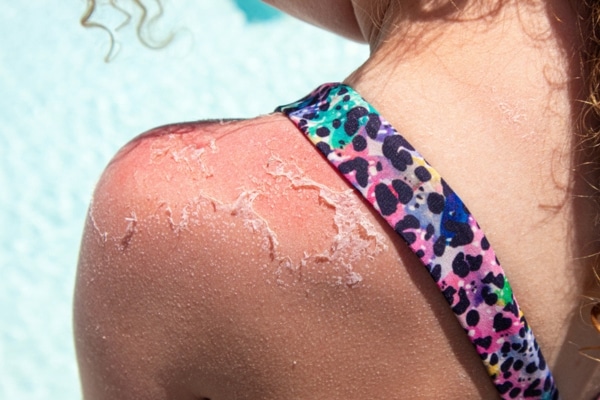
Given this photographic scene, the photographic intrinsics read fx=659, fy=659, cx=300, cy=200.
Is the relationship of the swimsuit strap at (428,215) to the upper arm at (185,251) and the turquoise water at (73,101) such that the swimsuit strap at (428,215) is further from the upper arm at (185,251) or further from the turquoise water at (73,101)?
the turquoise water at (73,101)

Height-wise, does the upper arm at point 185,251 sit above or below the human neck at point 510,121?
above

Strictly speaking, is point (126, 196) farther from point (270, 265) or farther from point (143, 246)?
point (270, 265)

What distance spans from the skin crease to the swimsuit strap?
2 centimetres

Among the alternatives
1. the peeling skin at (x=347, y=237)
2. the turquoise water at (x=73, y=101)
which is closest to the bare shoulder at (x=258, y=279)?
the peeling skin at (x=347, y=237)

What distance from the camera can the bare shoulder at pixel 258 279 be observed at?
716 mm

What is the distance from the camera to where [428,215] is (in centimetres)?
72

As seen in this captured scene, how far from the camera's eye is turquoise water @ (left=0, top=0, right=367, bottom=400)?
2.11 metres

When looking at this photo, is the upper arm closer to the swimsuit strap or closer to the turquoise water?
the swimsuit strap

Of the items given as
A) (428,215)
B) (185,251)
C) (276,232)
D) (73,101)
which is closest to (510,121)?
(428,215)

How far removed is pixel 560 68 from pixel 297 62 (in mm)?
2000

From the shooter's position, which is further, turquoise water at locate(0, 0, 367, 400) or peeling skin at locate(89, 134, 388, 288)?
turquoise water at locate(0, 0, 367, 400)

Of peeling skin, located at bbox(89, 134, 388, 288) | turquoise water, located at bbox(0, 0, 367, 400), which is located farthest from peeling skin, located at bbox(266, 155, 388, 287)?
turquoise water, located at bbox(0, 0, 367, 400)

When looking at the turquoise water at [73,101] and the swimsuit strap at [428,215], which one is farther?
the turquoise water at [73,101]

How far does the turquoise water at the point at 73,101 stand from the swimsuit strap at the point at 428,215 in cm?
150
